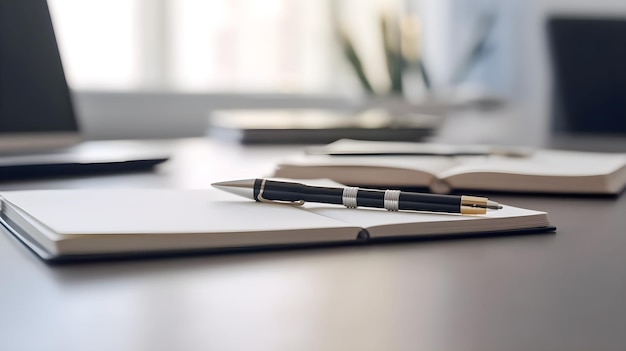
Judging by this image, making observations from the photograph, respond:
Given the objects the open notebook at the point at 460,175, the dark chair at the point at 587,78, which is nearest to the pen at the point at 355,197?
the open notebook at the point at 460,175

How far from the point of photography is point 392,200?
584 millimetres

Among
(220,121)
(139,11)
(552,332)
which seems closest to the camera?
(552,332)

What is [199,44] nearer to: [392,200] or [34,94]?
[34,94]

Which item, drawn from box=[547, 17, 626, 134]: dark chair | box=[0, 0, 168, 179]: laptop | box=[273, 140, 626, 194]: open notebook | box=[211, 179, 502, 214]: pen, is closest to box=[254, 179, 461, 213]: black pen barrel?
box=[211, 179, 502, 214]: pen

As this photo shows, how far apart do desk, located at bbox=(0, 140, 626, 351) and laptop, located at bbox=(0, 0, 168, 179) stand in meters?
0.47

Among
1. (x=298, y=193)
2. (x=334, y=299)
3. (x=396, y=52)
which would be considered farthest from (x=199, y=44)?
(x=334, y=299)

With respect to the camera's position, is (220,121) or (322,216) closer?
(322,216)

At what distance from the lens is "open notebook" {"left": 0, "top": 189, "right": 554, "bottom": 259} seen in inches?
18.5

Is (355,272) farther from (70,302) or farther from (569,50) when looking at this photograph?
(569,50)

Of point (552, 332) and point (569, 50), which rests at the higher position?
point (569, 50)

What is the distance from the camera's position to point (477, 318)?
0.38m

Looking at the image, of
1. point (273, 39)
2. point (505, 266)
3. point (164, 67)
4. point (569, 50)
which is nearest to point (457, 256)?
point (505, 266)

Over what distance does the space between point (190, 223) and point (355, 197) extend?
0.15m

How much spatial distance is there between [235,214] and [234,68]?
2107 mm
